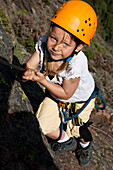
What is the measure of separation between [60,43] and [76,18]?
497 millimetres

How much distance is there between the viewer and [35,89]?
14.5ft

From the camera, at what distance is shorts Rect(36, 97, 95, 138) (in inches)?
138

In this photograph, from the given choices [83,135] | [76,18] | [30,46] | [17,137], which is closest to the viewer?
[17,137]

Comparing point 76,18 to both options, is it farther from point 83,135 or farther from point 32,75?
point 83,135

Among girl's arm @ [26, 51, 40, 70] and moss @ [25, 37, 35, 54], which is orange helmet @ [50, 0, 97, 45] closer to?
girl's arm @ [26, 51, 40, 70]

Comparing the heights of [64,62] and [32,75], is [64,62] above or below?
above

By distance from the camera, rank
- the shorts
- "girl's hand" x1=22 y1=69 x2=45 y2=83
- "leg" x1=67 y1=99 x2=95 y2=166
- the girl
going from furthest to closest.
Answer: "leg" x1=67 y1=99 x2=95 y2=166
the shorts
the girl
"girl's hand" x1=22 y1=69 x2=45 y2=83

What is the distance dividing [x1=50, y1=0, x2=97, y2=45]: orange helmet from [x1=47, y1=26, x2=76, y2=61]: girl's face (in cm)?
10

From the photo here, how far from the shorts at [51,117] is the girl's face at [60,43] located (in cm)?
147

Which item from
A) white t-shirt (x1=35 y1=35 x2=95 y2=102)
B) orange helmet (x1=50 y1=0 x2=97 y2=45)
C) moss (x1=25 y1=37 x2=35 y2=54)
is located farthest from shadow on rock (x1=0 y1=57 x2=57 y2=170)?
moss (x1=25 y1=37 x2=35 y2=54)

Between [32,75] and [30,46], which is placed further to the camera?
[30,46]

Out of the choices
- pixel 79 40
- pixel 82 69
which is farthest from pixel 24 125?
pixel 79 40

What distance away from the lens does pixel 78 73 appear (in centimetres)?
275

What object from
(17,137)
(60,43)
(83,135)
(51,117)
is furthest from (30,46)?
(17,137)
